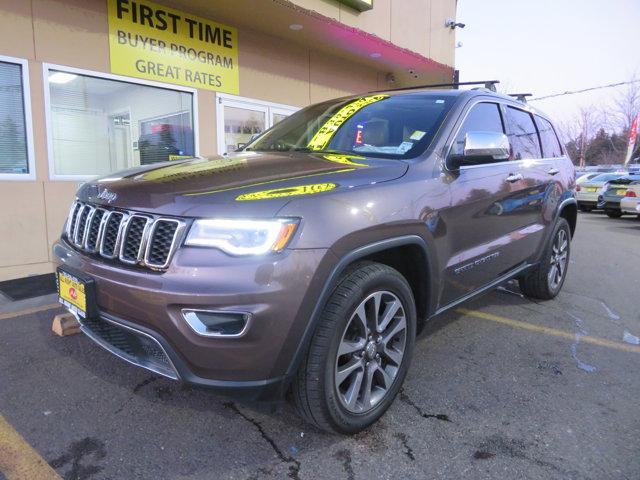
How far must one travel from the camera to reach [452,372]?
311cm

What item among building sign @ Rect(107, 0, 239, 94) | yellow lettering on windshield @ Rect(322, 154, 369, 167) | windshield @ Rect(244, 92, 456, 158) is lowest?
yellow lettering on windshield @ Rect(322, 154, 369, 167)

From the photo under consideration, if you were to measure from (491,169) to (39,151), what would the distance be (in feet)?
16.8

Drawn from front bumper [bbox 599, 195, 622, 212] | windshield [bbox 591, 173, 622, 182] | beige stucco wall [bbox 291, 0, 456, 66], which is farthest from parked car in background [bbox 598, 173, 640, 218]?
beige stucco wall [bbox 291, 0, 456, 66]

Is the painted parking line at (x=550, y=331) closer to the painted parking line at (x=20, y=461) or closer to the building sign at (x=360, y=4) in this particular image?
the painted parking line at (x=20, y=461)

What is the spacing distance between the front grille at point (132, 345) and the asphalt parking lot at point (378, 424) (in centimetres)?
24

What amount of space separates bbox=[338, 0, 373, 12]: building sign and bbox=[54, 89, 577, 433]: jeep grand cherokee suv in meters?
5.52

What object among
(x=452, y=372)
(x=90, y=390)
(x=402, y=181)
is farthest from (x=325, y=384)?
(x=90, y=390)

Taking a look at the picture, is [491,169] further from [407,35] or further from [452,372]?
[407,35]

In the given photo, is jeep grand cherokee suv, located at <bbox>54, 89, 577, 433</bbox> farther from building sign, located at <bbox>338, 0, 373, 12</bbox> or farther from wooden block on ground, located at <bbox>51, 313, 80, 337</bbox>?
building sign, located at <bbox>338, 0, 373, 12</bbox>

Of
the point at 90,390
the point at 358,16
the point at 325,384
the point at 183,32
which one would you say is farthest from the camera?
the point at 358,16

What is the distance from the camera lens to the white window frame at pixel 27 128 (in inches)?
214

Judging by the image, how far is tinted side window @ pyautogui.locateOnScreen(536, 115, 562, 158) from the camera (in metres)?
4.50

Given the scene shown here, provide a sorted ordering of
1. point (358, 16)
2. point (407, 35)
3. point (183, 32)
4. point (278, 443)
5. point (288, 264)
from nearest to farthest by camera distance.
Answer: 1. point (288, 264)
2. point (278, 443)
3. point (183, 32)
4. point (358, 16)
5. point (407, 35)

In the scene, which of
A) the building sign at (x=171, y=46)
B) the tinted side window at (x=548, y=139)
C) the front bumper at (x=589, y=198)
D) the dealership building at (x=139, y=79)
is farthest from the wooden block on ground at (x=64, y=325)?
the front bumper at (x=589, y=198)
